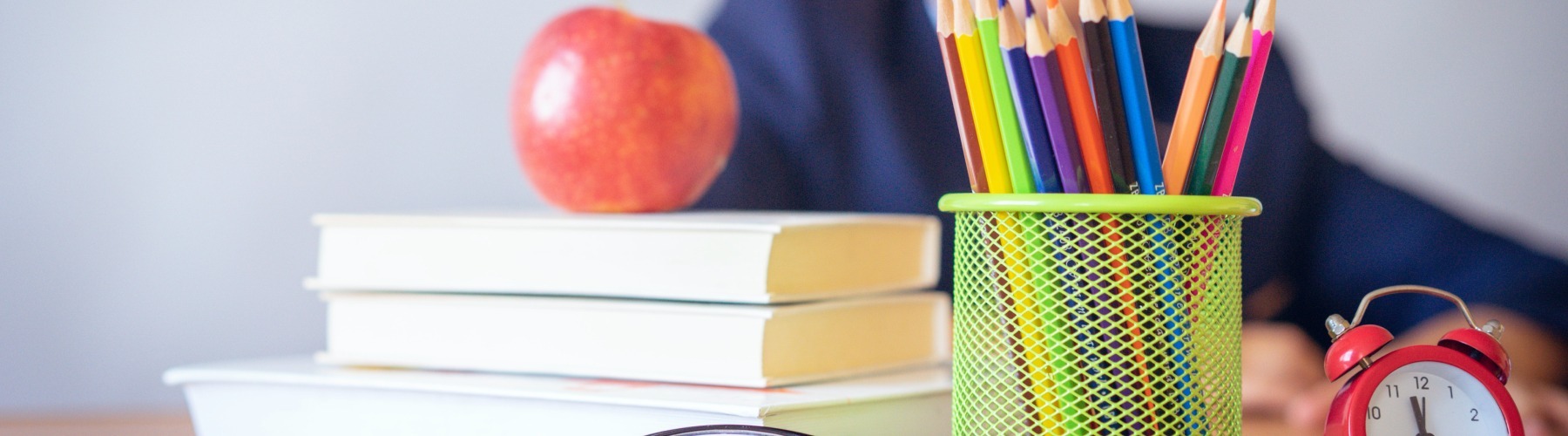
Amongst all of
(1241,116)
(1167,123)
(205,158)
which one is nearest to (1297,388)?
(1167,123)

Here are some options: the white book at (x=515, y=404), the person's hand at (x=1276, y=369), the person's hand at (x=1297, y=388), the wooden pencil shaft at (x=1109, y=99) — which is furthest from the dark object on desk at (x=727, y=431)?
the person's hand at (x=1276, y=369)

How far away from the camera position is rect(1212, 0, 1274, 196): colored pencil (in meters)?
0.26

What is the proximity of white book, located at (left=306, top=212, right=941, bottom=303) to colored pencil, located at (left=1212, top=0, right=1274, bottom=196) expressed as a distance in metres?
0.14

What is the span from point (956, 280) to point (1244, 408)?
352mm

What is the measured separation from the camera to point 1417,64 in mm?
777

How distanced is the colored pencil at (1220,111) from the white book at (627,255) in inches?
5.5

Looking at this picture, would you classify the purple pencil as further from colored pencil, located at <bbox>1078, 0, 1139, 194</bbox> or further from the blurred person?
the blurred person

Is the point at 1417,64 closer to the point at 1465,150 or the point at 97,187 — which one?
the point at 1465,150

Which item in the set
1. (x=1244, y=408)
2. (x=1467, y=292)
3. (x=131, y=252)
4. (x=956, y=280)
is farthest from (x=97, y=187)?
(x=1467, y=292)

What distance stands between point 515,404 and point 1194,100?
0.80 feet

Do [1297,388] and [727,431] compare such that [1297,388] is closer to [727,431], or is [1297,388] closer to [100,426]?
Answer: [727,431]

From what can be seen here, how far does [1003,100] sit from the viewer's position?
266 millimetres

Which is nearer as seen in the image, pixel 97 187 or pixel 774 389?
pixel 774 389

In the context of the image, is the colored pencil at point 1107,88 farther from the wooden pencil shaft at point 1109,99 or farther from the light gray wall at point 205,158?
the light gray wall at point 205,158
